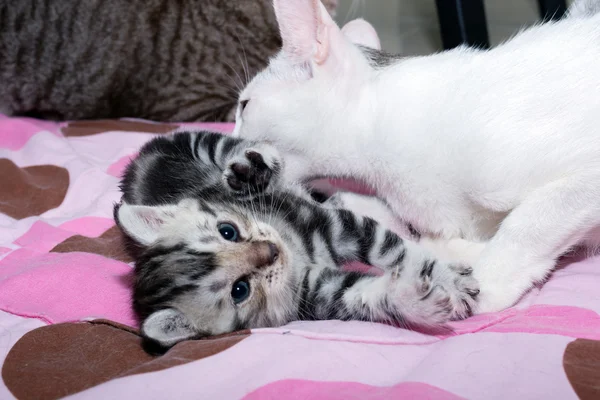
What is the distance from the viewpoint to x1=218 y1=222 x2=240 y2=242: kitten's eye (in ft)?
4.03

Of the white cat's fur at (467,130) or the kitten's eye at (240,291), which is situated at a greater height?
the white cat's fur at (467,130)

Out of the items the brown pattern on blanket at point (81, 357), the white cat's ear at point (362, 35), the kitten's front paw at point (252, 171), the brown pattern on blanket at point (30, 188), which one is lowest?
the brown pattern on blanket at point (30, 188)

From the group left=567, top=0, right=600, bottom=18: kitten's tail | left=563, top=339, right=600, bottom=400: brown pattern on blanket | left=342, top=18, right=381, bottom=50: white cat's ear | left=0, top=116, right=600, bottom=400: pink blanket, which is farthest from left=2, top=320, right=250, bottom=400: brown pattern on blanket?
left=567, top=0, right=600, bottom=18: kitten's tail

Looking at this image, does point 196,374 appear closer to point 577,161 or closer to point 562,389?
point 562,389

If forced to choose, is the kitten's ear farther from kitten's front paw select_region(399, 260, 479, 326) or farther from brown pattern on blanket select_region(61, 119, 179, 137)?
brown pattern on blanket select_region(61, 119, 179, 137)

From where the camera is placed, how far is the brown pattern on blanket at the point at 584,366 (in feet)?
2.71

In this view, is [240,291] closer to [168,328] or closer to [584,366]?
[168,328]

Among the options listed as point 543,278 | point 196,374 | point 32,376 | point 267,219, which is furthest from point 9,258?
point 543,278

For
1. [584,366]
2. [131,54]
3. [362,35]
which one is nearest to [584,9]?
[362,35]

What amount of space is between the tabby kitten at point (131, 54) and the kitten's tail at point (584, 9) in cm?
115

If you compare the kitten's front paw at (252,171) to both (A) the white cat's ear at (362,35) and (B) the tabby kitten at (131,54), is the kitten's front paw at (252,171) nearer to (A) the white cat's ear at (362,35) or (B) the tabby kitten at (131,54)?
(A) the white cat's ear at (362,35)

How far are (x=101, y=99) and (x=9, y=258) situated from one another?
1062mm

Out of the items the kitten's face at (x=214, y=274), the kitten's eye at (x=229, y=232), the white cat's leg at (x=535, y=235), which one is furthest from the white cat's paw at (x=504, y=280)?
the kitten's eye at (x=229, y=232)

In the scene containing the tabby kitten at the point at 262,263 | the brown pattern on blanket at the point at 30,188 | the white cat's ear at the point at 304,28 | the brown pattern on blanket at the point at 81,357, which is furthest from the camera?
the brown pattern on blanket at the point at 30,188
